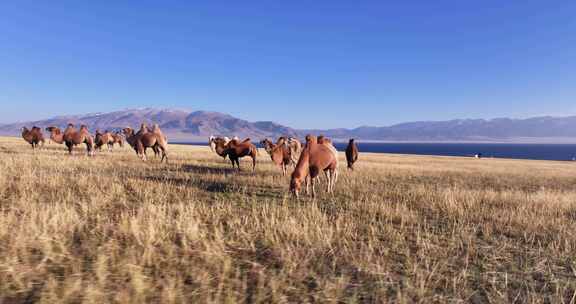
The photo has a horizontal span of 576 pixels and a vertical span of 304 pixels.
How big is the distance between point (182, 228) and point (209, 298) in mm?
2544

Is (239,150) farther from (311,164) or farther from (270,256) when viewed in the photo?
(270,256)

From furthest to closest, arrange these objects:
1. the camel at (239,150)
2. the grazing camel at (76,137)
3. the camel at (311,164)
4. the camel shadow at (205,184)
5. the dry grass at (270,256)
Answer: the grazing camel at (76,137) → the camel at (239,150) → the camel shadow at (205,184) → the camel at (311,164) → the dry grass at (270,256)

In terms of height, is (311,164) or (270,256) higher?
(311,164)

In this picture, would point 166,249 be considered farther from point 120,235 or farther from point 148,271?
point 120,235

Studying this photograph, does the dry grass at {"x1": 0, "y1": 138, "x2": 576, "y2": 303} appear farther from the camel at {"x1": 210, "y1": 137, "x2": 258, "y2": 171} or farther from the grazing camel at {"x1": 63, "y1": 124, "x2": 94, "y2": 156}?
the grazing camel at {"x1": 63, "y1": 124, "x2": 94, "y2": 156}

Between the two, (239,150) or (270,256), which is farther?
(239,150)

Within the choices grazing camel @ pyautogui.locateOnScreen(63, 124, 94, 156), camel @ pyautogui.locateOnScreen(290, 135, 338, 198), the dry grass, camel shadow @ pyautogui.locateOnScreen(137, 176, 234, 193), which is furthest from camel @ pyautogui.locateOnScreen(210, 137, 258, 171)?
grazing camel @ pyautogui.locateOnScreen(63, 124, 94, 156)

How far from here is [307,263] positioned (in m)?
4.41

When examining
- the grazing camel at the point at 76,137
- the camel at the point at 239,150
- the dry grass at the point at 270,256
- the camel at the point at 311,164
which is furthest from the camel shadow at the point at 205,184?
the grazing camel at the point at 76,137

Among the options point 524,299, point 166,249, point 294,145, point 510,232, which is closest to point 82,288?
point 166,249

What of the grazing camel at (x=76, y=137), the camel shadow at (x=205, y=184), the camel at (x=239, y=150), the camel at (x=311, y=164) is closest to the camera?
the camel at (x=311, y=164)

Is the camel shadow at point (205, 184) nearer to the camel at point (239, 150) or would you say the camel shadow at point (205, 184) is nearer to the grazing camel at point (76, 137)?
the camel at point (239, 150)

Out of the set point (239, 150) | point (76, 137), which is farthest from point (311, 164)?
point (76, 137)

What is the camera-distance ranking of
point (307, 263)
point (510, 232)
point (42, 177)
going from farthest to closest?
point (42, 177) → point (510, 232) → point (307, 263)
